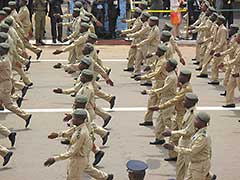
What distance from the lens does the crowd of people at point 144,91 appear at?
9.48m

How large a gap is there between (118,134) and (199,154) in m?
4.43

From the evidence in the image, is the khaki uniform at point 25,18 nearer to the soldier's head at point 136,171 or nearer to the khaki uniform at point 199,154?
the khaki uniform at point 199,154

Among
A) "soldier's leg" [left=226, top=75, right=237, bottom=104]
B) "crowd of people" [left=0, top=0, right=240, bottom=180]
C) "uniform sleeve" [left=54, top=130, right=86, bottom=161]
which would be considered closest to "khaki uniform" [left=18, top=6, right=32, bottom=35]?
"crowd of people" [left=0, top=0, right=240, bottom=180]

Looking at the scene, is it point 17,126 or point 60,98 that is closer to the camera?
point 17,126

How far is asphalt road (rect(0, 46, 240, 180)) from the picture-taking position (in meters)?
11.5

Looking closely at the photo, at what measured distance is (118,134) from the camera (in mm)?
13641

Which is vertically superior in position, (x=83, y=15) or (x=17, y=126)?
(x=83, y=15)

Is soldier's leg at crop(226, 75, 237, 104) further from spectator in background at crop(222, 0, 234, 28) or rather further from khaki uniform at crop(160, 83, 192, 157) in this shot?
spectator in background at crop(222, 0, 234, 28)

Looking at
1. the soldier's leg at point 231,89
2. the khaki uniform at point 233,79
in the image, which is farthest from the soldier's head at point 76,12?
the soldier's leg at point 231,89

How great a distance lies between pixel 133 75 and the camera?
18.6 metres

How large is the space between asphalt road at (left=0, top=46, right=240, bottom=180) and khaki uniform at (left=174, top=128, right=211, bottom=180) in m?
1.75

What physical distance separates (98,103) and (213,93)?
3160mm

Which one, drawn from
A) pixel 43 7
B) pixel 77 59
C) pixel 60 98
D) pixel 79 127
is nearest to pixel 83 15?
pixel 77 59

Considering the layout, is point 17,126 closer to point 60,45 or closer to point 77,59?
point 77,59
